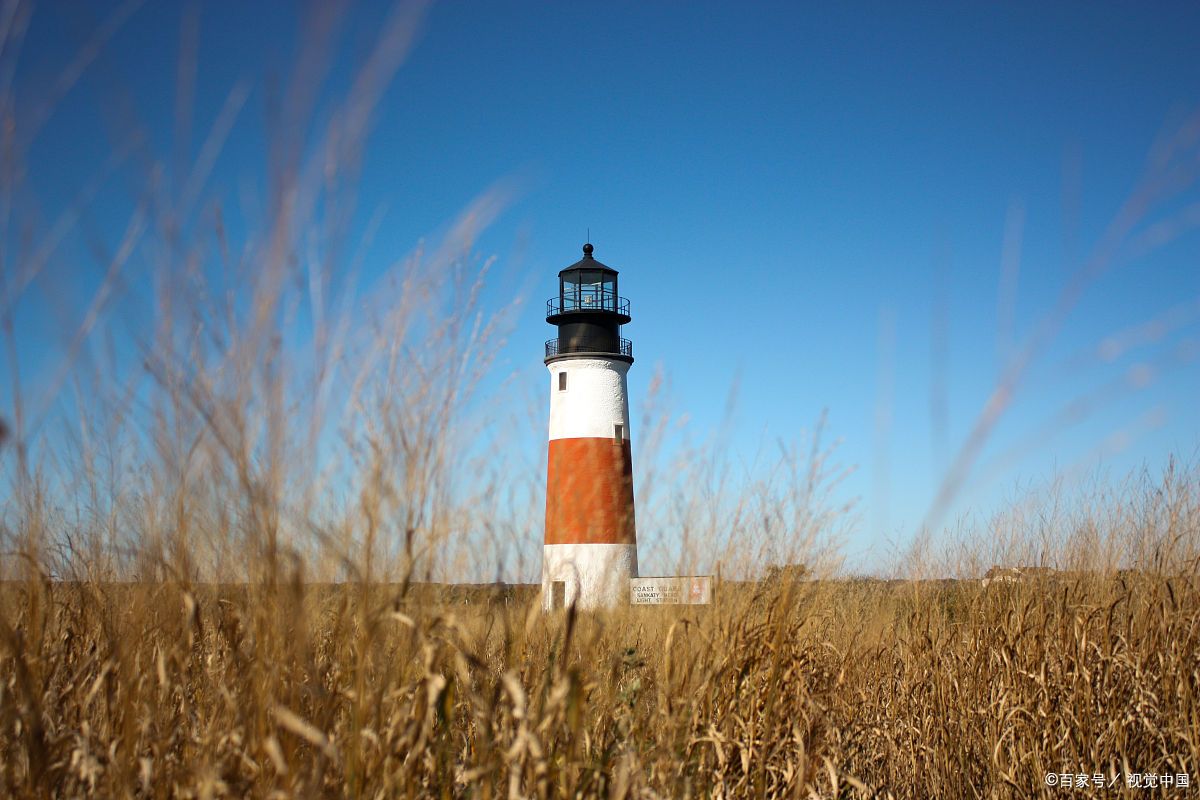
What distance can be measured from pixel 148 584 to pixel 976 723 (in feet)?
10.5

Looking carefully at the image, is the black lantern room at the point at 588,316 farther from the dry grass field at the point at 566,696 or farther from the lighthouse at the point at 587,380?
the dry grass field at the point at 566,696

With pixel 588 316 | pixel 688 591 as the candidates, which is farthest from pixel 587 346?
pixel 688 591

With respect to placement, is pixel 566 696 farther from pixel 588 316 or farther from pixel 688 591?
pixel 588 316

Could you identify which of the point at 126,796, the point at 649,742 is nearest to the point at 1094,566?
the point at 649,742

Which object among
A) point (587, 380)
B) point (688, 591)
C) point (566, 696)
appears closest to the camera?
point (566, 696)

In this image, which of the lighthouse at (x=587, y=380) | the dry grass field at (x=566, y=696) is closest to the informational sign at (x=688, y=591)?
the dry grass field at (x=566, y=696)

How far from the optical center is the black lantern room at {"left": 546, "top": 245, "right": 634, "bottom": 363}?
55.1ft

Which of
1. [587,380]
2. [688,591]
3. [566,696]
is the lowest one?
[566,696]

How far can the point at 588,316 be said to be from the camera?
1684 centimetres

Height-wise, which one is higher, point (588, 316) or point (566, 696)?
point (588, 316)

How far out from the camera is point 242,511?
129cm

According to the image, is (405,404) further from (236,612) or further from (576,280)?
(576,280)

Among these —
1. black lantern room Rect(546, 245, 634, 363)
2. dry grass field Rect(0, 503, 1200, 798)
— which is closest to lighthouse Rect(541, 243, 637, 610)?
black lantern room Rect(546, 245, 634, 363)

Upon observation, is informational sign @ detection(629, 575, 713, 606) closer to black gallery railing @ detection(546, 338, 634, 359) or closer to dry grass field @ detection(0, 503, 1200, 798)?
dry grass field @ detection(0, 503, 1200, 798)
